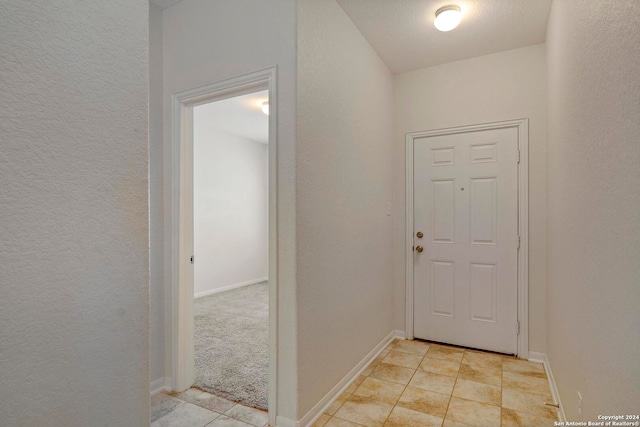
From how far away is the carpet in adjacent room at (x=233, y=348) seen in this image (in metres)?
2.38

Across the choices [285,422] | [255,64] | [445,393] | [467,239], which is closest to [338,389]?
[285,422]

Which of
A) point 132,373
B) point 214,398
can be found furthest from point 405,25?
point 214,398

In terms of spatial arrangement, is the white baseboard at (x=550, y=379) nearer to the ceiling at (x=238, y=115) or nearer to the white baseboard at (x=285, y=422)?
the white baseboard at (x=285, y=422)

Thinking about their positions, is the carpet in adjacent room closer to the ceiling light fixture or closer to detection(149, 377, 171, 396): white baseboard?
detection(149, 377, 171, 396): white baseboard

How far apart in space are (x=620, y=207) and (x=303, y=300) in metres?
1.48

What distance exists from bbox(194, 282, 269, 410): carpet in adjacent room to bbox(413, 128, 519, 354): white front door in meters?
1.63

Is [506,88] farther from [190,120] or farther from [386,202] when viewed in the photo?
[190,120]

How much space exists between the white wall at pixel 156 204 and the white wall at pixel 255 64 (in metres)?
0.04

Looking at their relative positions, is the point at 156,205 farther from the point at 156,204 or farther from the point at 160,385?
the point at 160,385

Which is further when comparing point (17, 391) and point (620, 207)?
point (620, 207)

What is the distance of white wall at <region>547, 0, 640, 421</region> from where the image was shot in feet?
3.03

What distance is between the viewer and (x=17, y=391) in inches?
30.0

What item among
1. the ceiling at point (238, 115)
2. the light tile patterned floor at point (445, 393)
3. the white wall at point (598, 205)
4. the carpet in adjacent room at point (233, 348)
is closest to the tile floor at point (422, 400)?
the light tile patterned floor at point (445, 393)

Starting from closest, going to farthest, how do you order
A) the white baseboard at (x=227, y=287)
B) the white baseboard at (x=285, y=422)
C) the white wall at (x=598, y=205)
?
1. the white wall at (x=598, y=205)
2. the white baseboard at (x=285, y=422)
3. the white baseboard at (x=227, y=287)
